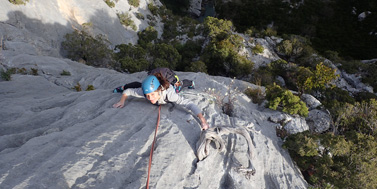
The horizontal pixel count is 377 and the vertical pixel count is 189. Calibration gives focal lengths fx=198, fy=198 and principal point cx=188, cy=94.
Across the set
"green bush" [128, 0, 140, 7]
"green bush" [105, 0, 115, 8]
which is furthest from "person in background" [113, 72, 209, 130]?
"green bush" [128, 0, 140, 7]

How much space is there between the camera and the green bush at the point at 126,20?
25723 mm

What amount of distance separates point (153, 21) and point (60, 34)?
16.8m

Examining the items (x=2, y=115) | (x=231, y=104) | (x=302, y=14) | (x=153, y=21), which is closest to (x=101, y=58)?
(x=2, y=115)

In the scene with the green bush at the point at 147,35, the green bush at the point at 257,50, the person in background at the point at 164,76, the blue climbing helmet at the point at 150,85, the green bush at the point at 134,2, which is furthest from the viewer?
the green bush at the point at 134,2

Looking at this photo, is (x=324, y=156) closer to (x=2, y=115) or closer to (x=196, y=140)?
(x=196, y=140)

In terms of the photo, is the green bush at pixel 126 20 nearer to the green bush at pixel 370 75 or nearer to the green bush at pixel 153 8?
the green bush at pixel 153 8

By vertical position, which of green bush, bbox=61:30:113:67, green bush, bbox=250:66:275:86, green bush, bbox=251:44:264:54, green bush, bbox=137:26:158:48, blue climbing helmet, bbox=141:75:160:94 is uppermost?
green bush, bbox=137:26:158:48

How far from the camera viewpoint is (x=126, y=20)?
2586cm

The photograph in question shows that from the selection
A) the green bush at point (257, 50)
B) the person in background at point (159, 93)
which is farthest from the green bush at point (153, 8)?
the person in background at point (159, 93)

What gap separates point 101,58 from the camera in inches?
594

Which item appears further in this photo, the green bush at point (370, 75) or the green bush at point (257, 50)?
the green bush at point (257, 50)

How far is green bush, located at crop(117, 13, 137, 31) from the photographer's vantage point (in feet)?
84.4

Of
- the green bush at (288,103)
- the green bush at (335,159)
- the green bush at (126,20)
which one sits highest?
the green bush at (126,20)

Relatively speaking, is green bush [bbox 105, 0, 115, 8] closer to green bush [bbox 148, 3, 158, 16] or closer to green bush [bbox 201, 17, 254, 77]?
green bush [bbox 148, 3, 158, 16]
